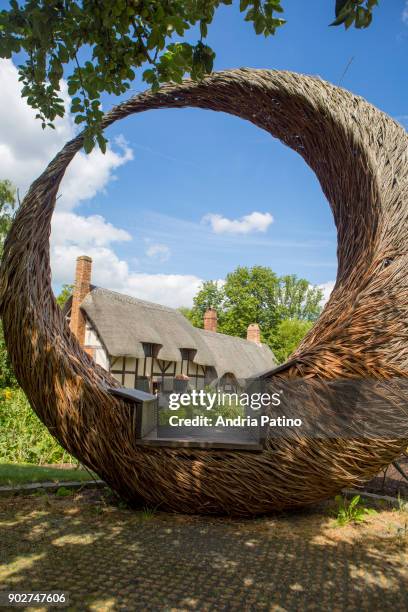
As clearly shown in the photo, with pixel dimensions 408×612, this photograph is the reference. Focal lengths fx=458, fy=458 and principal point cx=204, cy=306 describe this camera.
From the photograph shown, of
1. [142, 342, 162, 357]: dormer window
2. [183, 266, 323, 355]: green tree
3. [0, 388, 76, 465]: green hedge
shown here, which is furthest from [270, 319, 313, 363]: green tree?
[0, 388, 76, 465]: green hedge

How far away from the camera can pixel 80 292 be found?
1653 cm

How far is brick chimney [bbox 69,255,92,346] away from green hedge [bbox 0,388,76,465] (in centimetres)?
897

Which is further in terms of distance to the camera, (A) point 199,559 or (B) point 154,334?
(B) point 154,334

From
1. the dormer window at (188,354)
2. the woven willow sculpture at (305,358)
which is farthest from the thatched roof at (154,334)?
the woven willow sculpture at (305,358)

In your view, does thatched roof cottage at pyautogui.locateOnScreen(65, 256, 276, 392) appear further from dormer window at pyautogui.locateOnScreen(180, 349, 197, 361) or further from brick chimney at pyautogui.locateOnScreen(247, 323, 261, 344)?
brick chimney at pyautogui.locateOnScreen(247, 323, 261, 344)

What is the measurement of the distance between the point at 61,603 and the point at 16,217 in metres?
2.94

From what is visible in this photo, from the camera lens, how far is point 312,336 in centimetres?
374

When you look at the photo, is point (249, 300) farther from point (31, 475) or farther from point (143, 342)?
point (31, 475)

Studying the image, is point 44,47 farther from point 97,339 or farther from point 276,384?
point 97,339

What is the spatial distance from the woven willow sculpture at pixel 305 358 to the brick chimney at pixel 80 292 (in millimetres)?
12615

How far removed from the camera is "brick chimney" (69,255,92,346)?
16244 mm

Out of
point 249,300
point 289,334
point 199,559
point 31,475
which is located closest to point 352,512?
point 199,559

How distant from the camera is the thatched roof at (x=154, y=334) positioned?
15.8 metres

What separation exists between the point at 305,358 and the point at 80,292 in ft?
46.2
